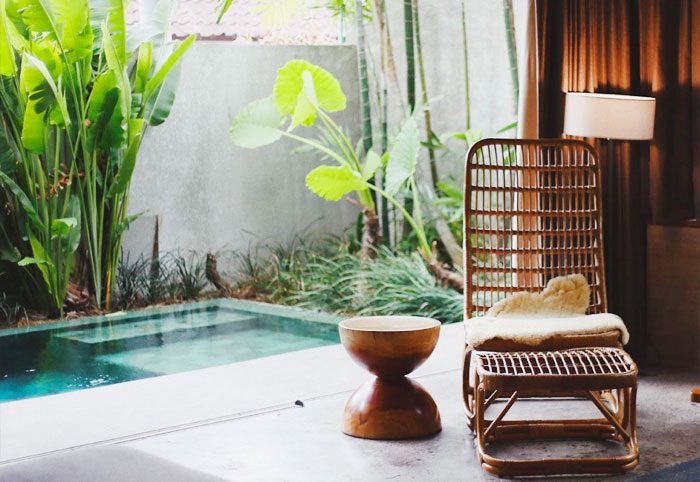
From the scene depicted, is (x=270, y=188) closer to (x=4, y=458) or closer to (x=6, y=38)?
(x=6, y=38)

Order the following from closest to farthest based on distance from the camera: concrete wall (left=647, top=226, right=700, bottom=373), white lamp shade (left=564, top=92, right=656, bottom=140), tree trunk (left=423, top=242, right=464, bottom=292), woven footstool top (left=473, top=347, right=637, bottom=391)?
1. woven footstool top (left=473, top=347, right=637, bottom=391)
2. white lamp shade (left=564, top=92, right=656, bottom=140)
3. concrete wall (left=647, top=226, right=700, bottom=373)
4. tree trunk (left=423, top=242, right=464, bottom=292)

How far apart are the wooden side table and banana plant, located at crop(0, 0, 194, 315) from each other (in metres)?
3.21

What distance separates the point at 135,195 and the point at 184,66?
1048 millimetres

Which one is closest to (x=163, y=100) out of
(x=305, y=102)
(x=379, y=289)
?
(x=305, y=102)

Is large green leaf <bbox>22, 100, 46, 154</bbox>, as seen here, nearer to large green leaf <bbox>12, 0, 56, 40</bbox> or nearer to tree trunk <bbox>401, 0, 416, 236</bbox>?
large green leaf <bbox>12, 0, 56, 40</bbox>

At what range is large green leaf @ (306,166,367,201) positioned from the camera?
6.46 m

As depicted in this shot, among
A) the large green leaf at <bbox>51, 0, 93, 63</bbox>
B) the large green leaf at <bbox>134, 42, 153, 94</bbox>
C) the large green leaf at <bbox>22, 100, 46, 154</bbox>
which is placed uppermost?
the large green leaf at <bbox>51, 0, 93, 63</bbox>

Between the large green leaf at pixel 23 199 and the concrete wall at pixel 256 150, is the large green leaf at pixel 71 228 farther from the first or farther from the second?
the concrete wall at pixel 256 150

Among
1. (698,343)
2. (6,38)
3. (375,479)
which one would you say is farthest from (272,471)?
(6,38)

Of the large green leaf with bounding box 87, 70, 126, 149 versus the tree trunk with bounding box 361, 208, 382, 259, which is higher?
the large green leaf with bounding box 87, 70, 126, 149

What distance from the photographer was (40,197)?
6.27 meters

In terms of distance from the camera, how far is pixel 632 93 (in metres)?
4.42

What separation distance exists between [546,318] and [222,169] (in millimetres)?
4244

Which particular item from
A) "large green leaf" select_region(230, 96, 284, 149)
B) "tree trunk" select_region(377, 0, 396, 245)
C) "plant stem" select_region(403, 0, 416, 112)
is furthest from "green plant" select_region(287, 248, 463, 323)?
"plant stem" select_region(403, 0, 416, 112)
